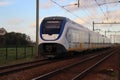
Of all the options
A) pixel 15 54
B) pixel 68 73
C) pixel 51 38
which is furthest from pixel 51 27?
pixel 15 54

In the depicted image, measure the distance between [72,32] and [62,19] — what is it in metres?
3.32

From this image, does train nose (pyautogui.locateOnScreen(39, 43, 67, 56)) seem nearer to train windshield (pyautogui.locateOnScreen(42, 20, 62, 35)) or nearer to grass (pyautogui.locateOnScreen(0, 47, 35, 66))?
train windshield (pyautogui.locateOnScreen(42, 20, 62, 35))

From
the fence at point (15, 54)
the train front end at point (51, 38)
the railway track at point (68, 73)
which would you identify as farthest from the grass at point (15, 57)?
the railway track at point (68, 73)

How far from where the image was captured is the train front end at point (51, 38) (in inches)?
1094

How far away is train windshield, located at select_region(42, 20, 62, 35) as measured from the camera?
92.0 ft

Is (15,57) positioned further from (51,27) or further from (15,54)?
(51,27)

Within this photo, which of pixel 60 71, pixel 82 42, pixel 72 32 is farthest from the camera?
pixel 82 42

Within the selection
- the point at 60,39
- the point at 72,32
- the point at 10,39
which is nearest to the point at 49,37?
the point at 60,39

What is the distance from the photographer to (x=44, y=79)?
14938 millimetres

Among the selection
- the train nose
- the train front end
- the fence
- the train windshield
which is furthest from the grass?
the train windshield

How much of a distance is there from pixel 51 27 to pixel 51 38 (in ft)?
3.43

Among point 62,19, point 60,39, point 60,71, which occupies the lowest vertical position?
point 60,71

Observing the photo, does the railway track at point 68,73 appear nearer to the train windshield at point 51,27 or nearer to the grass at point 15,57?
the train windshield at point 51,27

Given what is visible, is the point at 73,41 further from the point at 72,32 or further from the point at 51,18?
the point at 51,18
